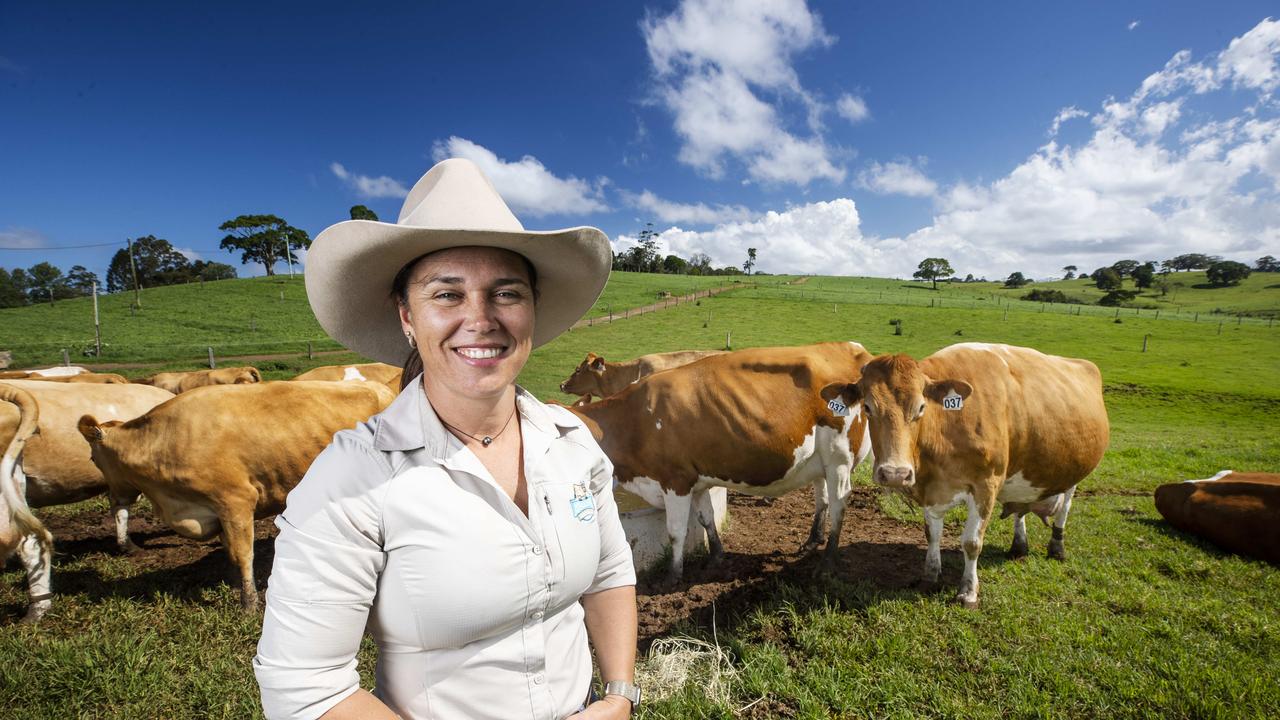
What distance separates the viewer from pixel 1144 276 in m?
93.8

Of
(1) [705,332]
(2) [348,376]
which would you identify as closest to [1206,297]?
(1) [705,332]

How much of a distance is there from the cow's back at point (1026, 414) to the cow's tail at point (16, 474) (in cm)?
803

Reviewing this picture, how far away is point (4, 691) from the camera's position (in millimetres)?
3783

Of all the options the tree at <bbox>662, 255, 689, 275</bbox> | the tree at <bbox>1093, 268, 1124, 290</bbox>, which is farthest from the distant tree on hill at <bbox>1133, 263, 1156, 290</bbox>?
the tree at <bbox>662, 255, 689, 275</bbox>

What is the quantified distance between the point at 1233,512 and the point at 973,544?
12.8ft

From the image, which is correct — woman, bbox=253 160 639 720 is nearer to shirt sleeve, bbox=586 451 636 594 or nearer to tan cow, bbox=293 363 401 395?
shirt sleeve, bbox=586 451 636 594

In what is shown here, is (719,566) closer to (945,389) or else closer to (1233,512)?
(945,389)

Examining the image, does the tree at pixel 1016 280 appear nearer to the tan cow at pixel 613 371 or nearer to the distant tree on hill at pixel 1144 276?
the distant tree on hill at pixel 1144 276

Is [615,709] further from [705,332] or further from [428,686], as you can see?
[705,332]

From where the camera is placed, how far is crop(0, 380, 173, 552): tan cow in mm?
5699

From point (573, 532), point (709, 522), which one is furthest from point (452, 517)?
point (709, 522)

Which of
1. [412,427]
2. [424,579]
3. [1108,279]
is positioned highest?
[1108,279]

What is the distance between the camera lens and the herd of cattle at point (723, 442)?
15.7 ft

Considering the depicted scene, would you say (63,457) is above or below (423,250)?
below
